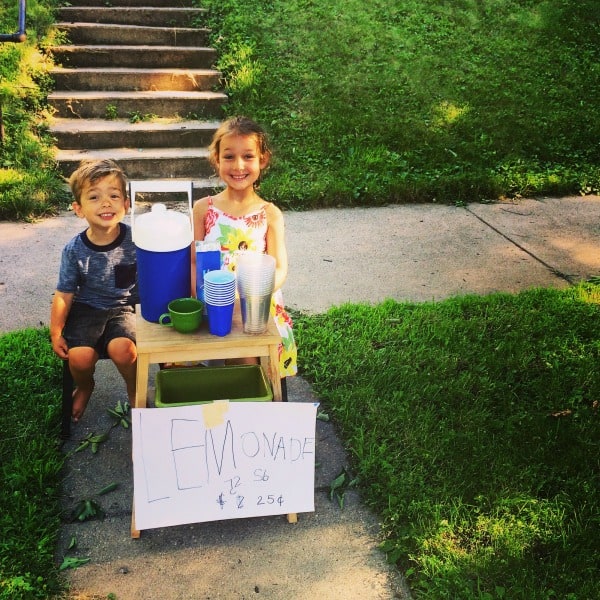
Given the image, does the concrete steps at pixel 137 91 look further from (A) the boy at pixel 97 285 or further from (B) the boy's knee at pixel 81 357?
(B) the boy's knee at pixel 81 357

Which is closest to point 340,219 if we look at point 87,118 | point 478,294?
point 478,294

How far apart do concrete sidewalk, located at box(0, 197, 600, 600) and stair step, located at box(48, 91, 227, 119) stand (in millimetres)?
1669

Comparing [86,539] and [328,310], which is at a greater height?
[328,310]

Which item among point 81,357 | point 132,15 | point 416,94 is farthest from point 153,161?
point 81,357

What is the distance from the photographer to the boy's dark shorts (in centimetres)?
274

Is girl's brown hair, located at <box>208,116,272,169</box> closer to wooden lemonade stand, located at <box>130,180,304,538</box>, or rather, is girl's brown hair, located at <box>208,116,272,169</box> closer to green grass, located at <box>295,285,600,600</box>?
wooden lemonade stand, located at <box>130,180,304,538</box>

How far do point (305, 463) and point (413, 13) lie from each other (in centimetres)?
700

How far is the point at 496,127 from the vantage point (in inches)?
248

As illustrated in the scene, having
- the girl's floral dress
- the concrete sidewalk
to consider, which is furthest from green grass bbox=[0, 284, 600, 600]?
the girl's floral dress

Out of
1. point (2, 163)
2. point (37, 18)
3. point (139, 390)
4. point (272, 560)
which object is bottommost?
point (272, 560)

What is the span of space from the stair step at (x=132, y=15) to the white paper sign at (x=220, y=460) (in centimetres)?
619

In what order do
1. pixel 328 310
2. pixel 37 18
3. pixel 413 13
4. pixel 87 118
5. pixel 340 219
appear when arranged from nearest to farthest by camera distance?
1. pixel 328 310
2. pixel 340 219
3. pixel 87 118
4. pixel 37 18
5. pixel 413 13

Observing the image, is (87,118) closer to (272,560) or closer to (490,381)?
(490,381)

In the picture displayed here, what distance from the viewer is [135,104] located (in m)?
6.17
